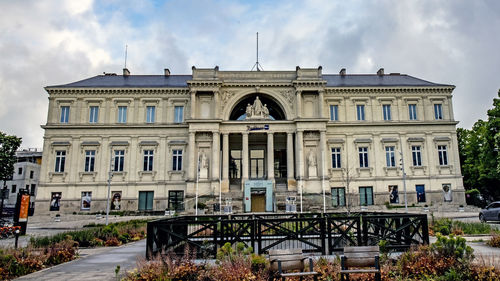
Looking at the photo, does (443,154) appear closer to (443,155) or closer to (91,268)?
(443,155)

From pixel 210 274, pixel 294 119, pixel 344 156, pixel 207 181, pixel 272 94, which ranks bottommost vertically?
pixel 210 274

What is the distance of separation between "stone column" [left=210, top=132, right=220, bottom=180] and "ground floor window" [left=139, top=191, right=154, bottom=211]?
882 centimetres

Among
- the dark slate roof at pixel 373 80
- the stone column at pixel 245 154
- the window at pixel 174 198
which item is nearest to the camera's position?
the stone column at pixel 245 154

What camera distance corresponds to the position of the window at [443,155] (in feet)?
145

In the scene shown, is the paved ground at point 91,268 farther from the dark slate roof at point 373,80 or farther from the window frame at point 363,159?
the dark slate roof at point 373,80

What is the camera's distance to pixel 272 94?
44094 millimetres

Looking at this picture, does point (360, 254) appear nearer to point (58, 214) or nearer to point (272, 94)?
point (272, 94)

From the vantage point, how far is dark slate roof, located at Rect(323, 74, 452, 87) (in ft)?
153

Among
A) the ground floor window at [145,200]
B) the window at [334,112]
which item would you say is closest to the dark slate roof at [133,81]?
the ground floor window at [145,200]

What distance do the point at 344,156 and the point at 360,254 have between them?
37223mm

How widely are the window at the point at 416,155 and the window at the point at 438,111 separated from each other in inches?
205

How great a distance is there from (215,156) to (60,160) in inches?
793

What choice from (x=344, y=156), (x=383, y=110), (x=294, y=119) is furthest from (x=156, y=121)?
(x=383, y=110)

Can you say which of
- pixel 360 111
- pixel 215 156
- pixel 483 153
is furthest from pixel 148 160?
pixel 483 153
